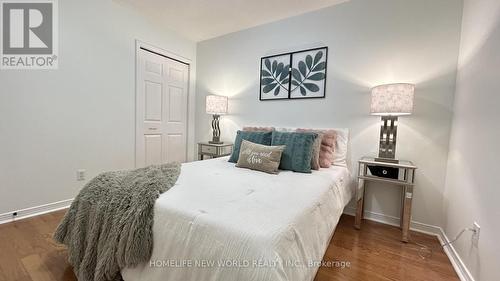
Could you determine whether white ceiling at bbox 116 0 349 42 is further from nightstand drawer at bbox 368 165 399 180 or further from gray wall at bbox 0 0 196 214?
nightstand drawer at bbox 368 165 399 180

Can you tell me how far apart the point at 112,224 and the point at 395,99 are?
2.31m

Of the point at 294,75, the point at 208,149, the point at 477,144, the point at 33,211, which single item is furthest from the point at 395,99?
the point at 33,211

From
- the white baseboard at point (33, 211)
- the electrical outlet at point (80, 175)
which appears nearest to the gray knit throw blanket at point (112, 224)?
the white baseboard at point (33, 211)

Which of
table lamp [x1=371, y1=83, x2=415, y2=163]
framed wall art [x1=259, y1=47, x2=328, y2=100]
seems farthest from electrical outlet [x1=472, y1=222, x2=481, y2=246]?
framed wall art [x1=259, y1=47, x2=328, y2=100]

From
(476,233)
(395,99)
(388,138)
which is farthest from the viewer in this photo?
(388,138)

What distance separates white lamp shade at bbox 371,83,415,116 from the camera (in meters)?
1.88

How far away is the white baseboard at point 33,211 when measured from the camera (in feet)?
6.58

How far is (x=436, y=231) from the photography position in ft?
6.67

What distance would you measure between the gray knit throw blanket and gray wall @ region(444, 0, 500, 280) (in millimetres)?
1830

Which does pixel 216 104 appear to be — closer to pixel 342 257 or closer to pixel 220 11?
pixel 220 11

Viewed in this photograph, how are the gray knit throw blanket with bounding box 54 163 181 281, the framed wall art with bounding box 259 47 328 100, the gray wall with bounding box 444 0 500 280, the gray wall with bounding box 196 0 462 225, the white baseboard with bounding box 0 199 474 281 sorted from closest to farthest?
the gray knit throw blanket with bounding box 54 163 181 281 < the gray wall with bounding box 444 0 500 280 < the white baseboard with bounding box 0 199 474 281 < the gray wall with bounding box 196 0 462 225 < the framed wall art with bounding box 259 47 328 100

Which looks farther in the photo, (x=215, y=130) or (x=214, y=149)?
(x=215, y=130)

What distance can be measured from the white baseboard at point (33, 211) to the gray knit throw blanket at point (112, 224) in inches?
46.1

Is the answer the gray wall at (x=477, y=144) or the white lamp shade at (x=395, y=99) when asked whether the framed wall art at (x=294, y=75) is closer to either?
the white lamp shade at (x=395, y=99)
